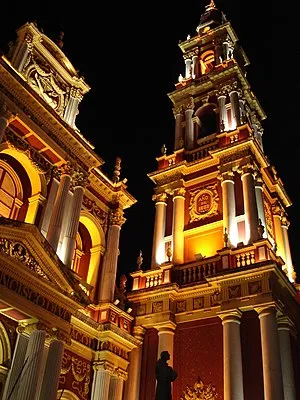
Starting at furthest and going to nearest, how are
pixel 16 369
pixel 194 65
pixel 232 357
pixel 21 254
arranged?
pixel 194 65 → pixel 232 357 → pixel 21 254 → pixel 16 369

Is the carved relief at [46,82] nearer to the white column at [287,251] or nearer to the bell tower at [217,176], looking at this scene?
the bell tower at [217,176]

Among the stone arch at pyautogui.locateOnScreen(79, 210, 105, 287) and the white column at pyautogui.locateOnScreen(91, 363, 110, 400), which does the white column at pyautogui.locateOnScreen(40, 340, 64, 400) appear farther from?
the stone arch at pyautogui.locateOnScreen(79, 210, 105, 287)

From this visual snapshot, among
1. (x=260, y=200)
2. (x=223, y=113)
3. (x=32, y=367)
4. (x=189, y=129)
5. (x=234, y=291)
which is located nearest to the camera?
(x=32, y=367)

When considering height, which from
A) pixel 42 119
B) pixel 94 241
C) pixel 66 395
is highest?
pixel 42 119

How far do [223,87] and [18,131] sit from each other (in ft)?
35.9

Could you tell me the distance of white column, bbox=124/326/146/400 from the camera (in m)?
17.2

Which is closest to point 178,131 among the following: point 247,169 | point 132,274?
point 247,169

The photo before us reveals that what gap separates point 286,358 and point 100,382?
632 cm

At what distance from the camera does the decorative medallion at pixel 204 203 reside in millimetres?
19969

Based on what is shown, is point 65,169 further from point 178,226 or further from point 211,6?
point 211,6

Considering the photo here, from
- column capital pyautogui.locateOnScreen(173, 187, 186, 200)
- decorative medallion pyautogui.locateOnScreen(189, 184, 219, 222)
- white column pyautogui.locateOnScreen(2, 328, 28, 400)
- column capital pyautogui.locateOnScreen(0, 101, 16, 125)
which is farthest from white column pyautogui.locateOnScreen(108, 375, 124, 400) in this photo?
column capital pyautogui.locateOnScreen(0, 101, 16, 125)

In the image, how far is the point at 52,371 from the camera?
543 inches

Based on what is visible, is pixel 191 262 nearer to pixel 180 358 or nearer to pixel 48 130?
pixel 180 358

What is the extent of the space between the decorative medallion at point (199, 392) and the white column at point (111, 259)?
4289 mm
